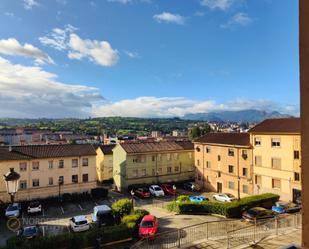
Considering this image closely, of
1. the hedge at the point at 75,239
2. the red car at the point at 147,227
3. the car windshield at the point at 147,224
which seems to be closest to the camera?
the hedge at the point at 75,239

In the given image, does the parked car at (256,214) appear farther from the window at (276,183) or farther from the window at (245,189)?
the window at (245,189)

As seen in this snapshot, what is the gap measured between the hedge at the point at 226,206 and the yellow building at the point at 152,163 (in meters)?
17.7

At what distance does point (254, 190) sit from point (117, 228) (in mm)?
25739

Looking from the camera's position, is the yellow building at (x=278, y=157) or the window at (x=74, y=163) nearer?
the yellow building at (x=278, y=157)

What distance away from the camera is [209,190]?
4791 cm

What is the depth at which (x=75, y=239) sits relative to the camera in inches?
790

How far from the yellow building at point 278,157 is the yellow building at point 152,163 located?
18360mm

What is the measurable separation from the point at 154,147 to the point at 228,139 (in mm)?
15054

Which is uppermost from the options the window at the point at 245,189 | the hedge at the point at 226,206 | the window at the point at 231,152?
the window at the point at 231,152

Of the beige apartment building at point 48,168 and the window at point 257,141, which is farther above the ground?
the window at point 257,141

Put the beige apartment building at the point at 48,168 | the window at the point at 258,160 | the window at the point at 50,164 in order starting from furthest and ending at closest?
the window at the point at 50,164 → the window at the point at 258,160 → the beige apartment building at the point at 48,168

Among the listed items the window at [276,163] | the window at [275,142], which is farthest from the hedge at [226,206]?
the window at [275,142]

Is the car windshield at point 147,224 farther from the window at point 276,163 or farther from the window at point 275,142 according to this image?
the window at point 275,142

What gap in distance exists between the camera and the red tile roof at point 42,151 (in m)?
39.3
